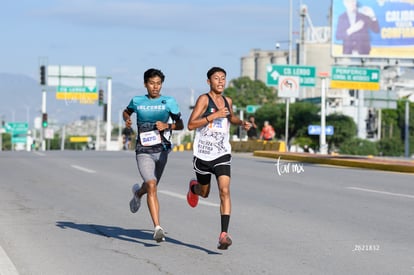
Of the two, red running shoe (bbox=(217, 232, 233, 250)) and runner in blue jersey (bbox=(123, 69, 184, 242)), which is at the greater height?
runner in blue jersey (bbox=(123, 69, 184, 242))

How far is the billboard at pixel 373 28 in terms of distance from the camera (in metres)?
51.5

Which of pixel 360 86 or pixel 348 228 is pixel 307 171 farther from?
pixel 360 86

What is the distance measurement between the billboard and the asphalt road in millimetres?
32117

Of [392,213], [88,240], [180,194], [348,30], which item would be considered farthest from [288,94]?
[88,240]

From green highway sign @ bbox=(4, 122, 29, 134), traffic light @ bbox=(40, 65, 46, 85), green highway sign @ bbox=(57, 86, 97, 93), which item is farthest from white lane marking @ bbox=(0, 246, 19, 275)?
green highway sign @ bbox=(4, 122, 29, 134)

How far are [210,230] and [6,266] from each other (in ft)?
10.9

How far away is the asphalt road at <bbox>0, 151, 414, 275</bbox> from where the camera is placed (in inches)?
347

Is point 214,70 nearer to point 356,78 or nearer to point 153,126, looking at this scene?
point 153,126

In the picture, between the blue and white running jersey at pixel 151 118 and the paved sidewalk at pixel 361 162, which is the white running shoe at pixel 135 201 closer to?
the blue and white running jersey at pixel 151 118

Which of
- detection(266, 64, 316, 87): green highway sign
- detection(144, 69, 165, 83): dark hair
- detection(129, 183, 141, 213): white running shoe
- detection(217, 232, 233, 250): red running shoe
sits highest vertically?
detection(266, 64, 316, 87): green highway sign

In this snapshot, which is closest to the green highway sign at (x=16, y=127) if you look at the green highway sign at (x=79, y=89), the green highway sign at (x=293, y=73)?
the green highway sign at (x=79, y=89)

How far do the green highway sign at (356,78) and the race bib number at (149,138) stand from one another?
150ft

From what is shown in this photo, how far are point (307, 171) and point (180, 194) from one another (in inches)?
373

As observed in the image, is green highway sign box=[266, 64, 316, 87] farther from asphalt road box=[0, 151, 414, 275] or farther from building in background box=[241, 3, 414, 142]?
asphalt road box=[0, 151, 414, 275]
